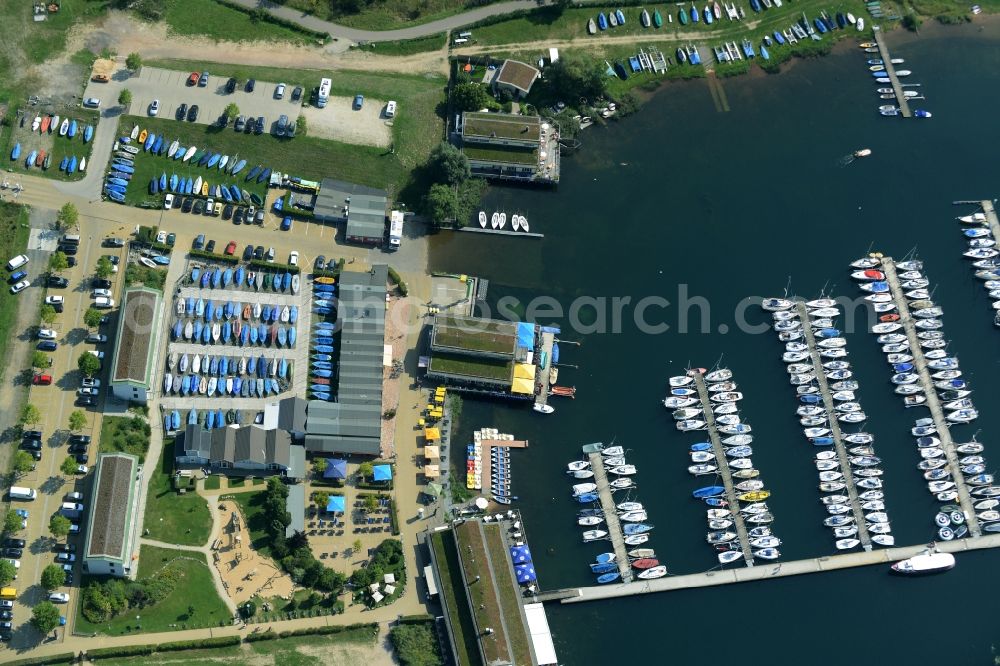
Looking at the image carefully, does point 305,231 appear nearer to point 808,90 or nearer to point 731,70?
point 731,70

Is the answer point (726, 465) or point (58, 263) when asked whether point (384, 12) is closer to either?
point (58, 263)

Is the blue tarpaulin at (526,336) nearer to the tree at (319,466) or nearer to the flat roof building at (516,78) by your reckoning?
the tree at (319,466)

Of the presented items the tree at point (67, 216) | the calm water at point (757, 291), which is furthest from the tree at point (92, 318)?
the calm water at point (757, 291)

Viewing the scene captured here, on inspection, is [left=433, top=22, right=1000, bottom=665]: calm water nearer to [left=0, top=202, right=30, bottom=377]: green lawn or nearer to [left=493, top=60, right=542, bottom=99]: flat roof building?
[left=493, top=60, right=542, bottom=99]: flat roof building

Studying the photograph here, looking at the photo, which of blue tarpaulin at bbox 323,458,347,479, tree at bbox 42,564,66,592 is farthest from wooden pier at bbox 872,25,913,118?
tree at bbox 42,564,66,592

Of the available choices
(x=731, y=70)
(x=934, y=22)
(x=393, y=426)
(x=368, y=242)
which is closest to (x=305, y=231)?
(x=368, y=242)

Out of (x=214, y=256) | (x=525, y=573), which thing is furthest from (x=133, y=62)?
(x=525, y=573)
